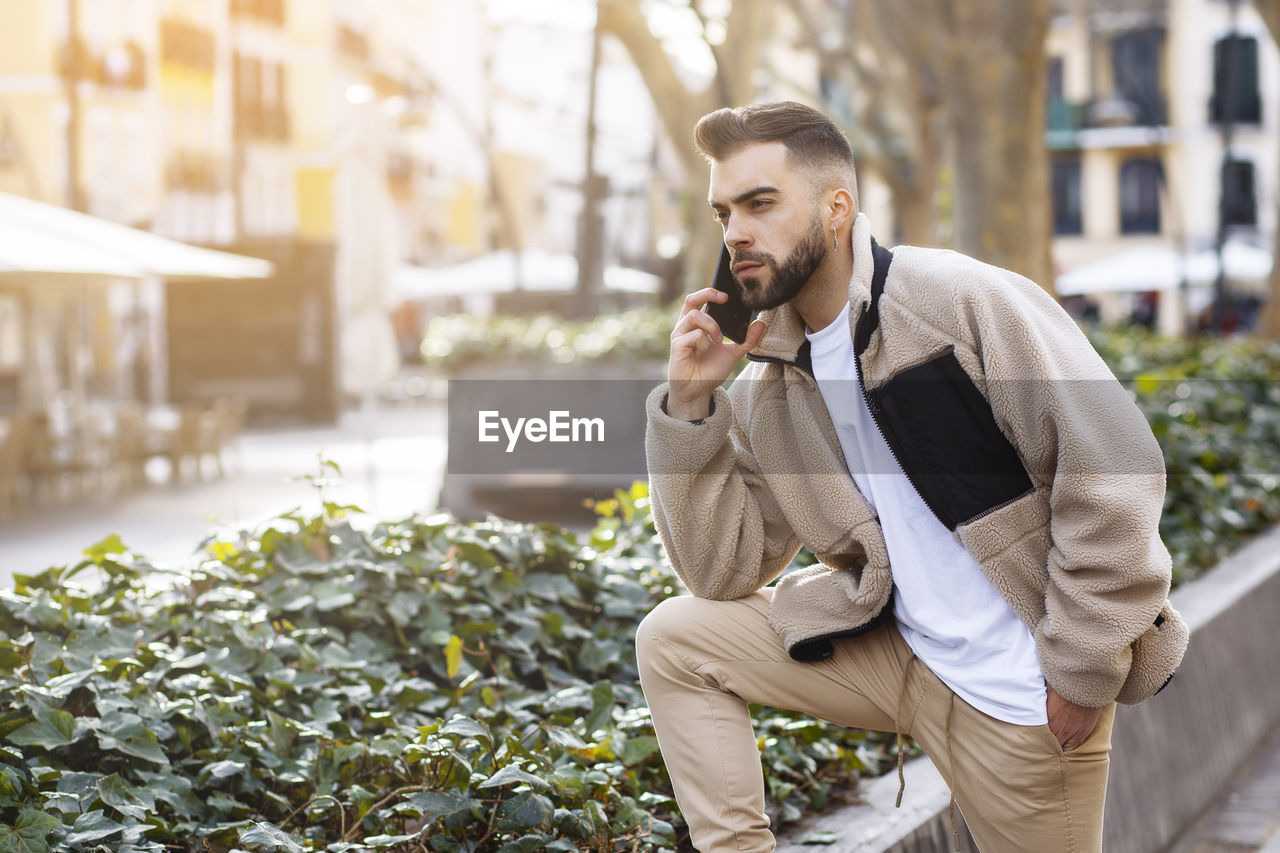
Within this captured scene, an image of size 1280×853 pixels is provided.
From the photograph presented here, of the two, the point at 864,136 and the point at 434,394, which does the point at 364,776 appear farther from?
the point at 434,394

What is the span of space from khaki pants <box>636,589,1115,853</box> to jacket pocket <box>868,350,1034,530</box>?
0.36 meters

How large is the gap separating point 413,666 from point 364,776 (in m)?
0.63

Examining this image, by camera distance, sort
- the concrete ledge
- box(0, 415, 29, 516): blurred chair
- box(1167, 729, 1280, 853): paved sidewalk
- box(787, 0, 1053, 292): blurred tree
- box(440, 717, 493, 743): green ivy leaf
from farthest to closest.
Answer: box(0, 415, 29, 516): blurred chair → box(787, 0, 1053, 292): blurred tree → box(1167, 729, 1280, 853): paved sidewalk → the concrete ledge → box(440, 717, 493, 743): green ivy leaf

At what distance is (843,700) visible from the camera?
297 cm

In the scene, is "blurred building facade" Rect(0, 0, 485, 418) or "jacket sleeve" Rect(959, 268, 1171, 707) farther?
"blurred building facade" Rect(0, 0, 485, 418)

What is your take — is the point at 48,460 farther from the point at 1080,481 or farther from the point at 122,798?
the point at 1080,481

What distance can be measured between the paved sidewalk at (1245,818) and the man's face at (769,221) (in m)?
2.62

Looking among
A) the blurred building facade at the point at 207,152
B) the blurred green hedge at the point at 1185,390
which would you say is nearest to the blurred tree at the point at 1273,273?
the blurred green hedge at the point at 1185,390

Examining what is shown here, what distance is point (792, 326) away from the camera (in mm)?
2926

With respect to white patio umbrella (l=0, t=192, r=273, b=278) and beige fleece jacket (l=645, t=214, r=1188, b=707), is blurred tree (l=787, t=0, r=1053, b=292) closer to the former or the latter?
white patio umbrella (l=0, t=192, r=273, b=278)

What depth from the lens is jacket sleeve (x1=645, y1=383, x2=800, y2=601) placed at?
2875mm

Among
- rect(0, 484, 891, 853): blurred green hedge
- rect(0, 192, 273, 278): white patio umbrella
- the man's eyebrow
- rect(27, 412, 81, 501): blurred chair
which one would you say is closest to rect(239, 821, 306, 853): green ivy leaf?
rect(0, 484, 891, 853): blurred green hedge

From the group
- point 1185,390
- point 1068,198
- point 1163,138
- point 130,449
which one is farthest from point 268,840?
point 1068,198

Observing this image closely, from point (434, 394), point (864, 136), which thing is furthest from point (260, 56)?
point (864, 136)
